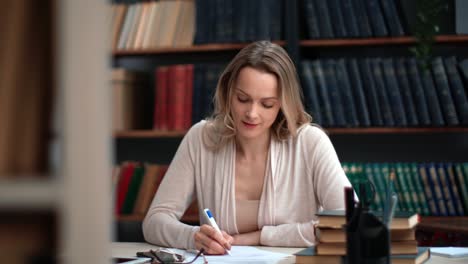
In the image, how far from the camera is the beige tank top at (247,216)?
98.5 inches

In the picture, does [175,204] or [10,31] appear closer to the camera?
[10,31]

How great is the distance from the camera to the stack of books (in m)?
1.81

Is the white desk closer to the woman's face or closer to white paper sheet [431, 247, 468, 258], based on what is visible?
white paper sheet [431, 247, 468, 258]

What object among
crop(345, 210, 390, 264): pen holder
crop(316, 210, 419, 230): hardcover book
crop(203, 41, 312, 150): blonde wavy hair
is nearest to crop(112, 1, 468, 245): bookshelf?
crop(203, 41, 312, 150): blonde wavy hair

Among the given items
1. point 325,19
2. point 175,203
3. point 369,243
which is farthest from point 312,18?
point 369,243

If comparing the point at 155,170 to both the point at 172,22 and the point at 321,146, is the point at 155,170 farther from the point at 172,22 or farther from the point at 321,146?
the point at 321,146

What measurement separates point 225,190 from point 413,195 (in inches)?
46.6

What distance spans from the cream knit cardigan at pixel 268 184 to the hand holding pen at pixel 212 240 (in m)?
0.28

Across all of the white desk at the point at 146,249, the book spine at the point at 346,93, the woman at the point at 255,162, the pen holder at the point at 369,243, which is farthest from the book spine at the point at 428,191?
the pen holder at the point at 369,243

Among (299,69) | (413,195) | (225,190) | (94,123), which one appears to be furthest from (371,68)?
(94,123)

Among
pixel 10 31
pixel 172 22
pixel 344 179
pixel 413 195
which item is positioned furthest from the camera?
pixel 172 22

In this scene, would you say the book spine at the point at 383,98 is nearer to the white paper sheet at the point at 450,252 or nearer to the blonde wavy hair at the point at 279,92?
the blonde wavy hair at the point at 279,92

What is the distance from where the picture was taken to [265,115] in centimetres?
247

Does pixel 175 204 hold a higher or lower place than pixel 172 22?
lower
